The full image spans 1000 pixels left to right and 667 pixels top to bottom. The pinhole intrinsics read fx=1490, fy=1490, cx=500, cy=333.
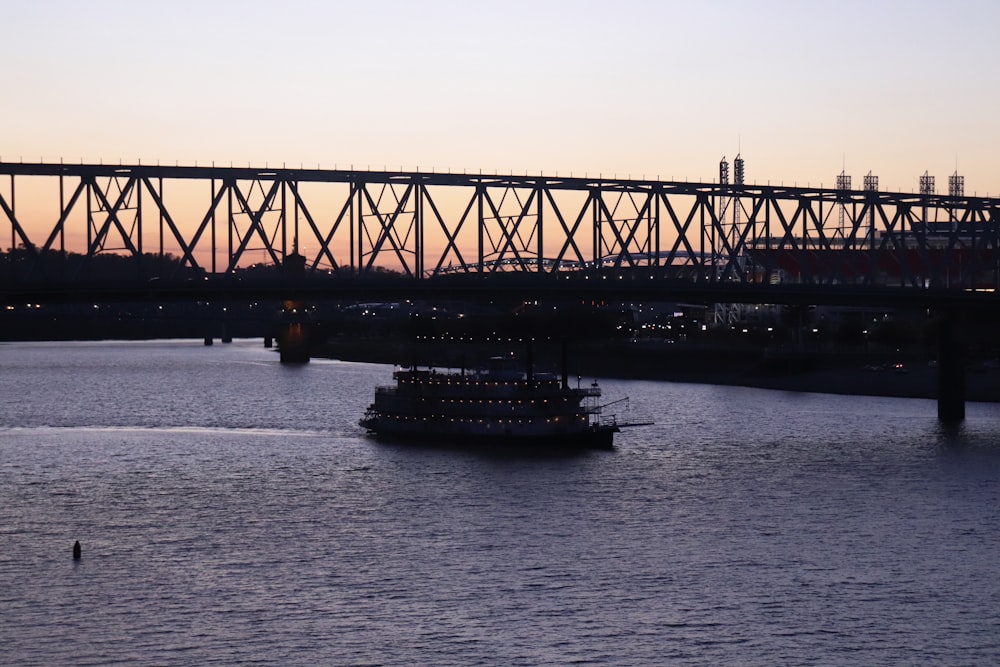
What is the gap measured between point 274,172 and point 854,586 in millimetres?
49775

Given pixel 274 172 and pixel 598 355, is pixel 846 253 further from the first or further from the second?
pixel 598 355

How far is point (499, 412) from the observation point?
2916 inches

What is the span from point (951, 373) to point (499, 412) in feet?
107

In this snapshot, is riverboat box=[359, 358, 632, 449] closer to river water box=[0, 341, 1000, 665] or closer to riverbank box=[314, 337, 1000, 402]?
river water box=[0, 341, 1000, 665]

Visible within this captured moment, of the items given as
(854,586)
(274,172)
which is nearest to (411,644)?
(854,586)

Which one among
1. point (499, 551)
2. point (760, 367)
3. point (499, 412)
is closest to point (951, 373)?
point (499, 412)

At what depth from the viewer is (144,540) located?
46781 mm

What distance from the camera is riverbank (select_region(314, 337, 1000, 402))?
11731 centimetres

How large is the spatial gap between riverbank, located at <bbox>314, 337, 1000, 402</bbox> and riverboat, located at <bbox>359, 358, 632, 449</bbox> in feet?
67.2

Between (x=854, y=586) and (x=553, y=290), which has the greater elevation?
(x=553, y=290)

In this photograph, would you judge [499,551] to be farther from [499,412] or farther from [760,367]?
[760,367]

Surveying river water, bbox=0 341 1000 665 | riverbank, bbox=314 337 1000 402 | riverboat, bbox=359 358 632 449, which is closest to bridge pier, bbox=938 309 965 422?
river water, bbox=0 341 1000 665

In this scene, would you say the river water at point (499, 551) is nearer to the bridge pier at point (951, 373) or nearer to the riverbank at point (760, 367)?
the bridge pier at point (951, 373)

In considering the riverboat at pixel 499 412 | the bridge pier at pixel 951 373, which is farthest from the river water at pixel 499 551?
the bridge pier at pixel 951 373
